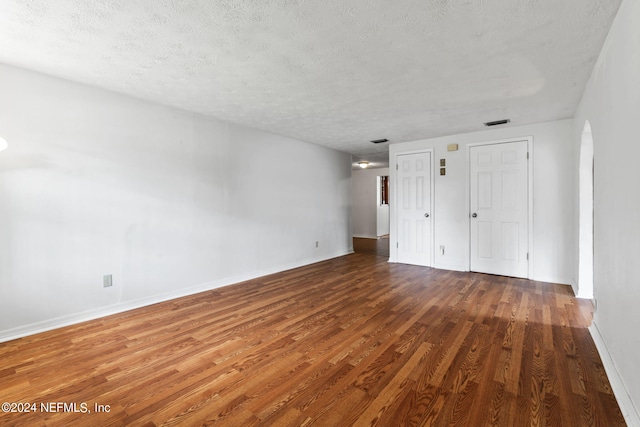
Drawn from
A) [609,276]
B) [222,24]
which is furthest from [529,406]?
[222,24]

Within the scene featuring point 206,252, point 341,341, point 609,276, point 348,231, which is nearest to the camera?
point 609,276

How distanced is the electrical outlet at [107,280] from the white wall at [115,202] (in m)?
0.04

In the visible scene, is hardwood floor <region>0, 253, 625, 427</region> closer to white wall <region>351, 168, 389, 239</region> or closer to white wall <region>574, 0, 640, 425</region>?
white wall <region>574, 0, 640, 425</region>

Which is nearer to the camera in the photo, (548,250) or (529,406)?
(529,406)

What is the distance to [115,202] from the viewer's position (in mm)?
3232

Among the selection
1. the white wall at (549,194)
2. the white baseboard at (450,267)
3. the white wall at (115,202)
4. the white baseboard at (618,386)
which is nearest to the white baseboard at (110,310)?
the white wall at (115,202)

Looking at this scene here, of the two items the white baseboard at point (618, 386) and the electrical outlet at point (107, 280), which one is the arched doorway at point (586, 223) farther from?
the electrical outlet at point (107, 280)

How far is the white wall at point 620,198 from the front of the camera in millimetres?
1559

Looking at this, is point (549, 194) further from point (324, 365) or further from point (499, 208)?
point (324, 365)

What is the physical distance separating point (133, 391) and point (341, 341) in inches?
59.5

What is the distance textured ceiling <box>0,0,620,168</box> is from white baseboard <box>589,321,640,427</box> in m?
2.27

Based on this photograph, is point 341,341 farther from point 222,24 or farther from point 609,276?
point 222,24

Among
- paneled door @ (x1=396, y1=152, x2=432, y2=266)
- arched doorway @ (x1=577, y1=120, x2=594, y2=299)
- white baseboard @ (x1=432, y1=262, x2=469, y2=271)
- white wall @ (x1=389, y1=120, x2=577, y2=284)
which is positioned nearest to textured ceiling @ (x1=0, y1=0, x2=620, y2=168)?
white wall @ (x1=389, y1=120, x2=577, y2=284)

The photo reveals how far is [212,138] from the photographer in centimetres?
415
